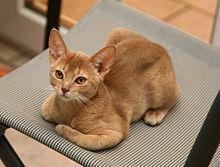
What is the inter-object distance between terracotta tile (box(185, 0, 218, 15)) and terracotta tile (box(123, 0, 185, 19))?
6 centimetres

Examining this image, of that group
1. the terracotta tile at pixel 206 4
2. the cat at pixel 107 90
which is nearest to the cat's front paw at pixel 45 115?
the cat at pixel 107 90

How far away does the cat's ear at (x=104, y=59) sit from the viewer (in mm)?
1227

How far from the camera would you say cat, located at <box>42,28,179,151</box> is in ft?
4.04

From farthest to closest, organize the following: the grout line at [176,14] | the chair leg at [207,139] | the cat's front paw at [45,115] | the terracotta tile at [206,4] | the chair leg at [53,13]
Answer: the grout line at [176,14] → the terracotta tile at [206,4] → the chair leg at [53,13] → the cat's front paw at [45,115] → the chair leg at [207,139]

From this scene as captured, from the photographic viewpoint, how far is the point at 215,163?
127 cm

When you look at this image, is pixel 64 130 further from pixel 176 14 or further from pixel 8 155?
pixel 176 14

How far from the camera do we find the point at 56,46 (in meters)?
1.27

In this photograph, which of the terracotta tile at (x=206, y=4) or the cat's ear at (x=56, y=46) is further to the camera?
the terracotta tile at (x=206, y=4)

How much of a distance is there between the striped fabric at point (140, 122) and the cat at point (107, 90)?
0.03 meters

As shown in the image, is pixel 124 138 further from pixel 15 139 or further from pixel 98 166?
pixel 15 139

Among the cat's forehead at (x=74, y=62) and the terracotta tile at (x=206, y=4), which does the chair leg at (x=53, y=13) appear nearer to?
the cat's forehead at (x=74, y=62)

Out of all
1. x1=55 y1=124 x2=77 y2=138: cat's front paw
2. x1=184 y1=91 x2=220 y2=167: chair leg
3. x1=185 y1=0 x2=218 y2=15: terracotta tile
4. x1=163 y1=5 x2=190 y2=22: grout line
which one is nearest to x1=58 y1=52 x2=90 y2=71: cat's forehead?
x1=55 y1=124 x2=77 y2=138: cat's front paw

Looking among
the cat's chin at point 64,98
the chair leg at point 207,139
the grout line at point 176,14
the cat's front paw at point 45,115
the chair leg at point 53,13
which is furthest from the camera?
the grout line at point 176,14

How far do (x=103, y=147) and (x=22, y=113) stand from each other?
0.22 meters
